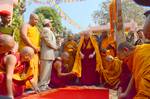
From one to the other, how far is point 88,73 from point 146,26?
649 centimetres

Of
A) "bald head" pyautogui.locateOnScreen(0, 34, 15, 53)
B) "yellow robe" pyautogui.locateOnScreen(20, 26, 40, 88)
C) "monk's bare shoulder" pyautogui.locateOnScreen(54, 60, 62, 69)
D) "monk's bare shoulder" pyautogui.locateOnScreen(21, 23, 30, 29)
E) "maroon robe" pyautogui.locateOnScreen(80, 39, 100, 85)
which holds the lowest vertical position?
"maroon robe" pyautogui.locateOnScreen(80, 39, 100, 85)

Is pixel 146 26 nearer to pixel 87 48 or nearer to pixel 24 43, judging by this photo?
pixel 24 43

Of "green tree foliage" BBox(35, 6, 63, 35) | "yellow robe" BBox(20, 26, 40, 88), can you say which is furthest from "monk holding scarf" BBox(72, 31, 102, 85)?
"green tree foliage" BBox(35, 6, 63, 35)

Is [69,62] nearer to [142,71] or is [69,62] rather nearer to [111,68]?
[111,68]

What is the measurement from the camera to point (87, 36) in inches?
336

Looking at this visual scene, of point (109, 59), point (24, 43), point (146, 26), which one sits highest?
point (146, 26)

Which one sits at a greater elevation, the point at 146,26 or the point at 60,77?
the point at 146,26

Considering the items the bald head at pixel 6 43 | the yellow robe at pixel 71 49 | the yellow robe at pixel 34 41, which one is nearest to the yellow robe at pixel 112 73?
the yellow robe at pixel 71 49

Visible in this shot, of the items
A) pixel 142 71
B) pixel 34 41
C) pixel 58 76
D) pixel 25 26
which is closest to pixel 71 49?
pixel 58 76

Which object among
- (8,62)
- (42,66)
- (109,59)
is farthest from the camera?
(109,59)

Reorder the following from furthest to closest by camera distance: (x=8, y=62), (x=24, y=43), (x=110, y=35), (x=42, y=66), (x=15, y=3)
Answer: (x=15, y=3) → (x=110, y=35) → (x=42, y=66) → (x=24, y=43) → (x=8, y=62)

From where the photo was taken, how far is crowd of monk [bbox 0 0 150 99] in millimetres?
2494

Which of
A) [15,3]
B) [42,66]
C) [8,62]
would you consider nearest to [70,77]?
[42,66]

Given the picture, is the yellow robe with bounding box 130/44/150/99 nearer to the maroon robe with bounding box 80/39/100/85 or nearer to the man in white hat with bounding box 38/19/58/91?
the man in white hat with bounding box 38/19/58/91
